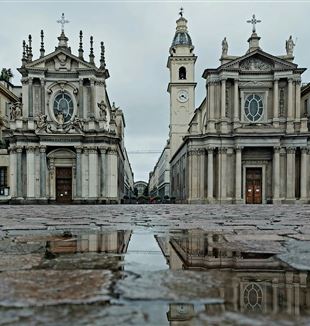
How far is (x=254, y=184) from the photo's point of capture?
1363 inches

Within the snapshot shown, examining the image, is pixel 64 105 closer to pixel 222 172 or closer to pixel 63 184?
pixel 63 184

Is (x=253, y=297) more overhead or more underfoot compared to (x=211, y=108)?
more underfoot

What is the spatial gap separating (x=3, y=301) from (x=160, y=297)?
0.73m

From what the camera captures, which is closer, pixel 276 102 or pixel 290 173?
pixel 290 173

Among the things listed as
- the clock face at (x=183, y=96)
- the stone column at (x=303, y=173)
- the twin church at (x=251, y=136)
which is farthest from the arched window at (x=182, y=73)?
the stone column at (x=303, y=173)

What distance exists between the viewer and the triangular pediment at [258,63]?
113 feet

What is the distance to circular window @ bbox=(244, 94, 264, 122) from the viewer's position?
116ft

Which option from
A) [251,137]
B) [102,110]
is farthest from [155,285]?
[102,110]

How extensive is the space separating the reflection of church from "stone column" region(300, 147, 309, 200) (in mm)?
31425

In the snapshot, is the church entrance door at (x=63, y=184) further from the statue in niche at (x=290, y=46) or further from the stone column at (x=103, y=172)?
the statue in niche at (x=290, y=46)

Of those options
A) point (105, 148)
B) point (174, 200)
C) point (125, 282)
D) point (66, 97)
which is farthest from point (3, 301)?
point (174, 200)

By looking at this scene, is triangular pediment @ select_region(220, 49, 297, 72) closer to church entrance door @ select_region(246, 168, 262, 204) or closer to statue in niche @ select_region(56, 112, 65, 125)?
church entrance door @ select_region(246, 168, 262, 204)

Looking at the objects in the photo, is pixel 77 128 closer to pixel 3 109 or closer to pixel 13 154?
pixel 13 154

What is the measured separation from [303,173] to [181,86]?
2815 cm
